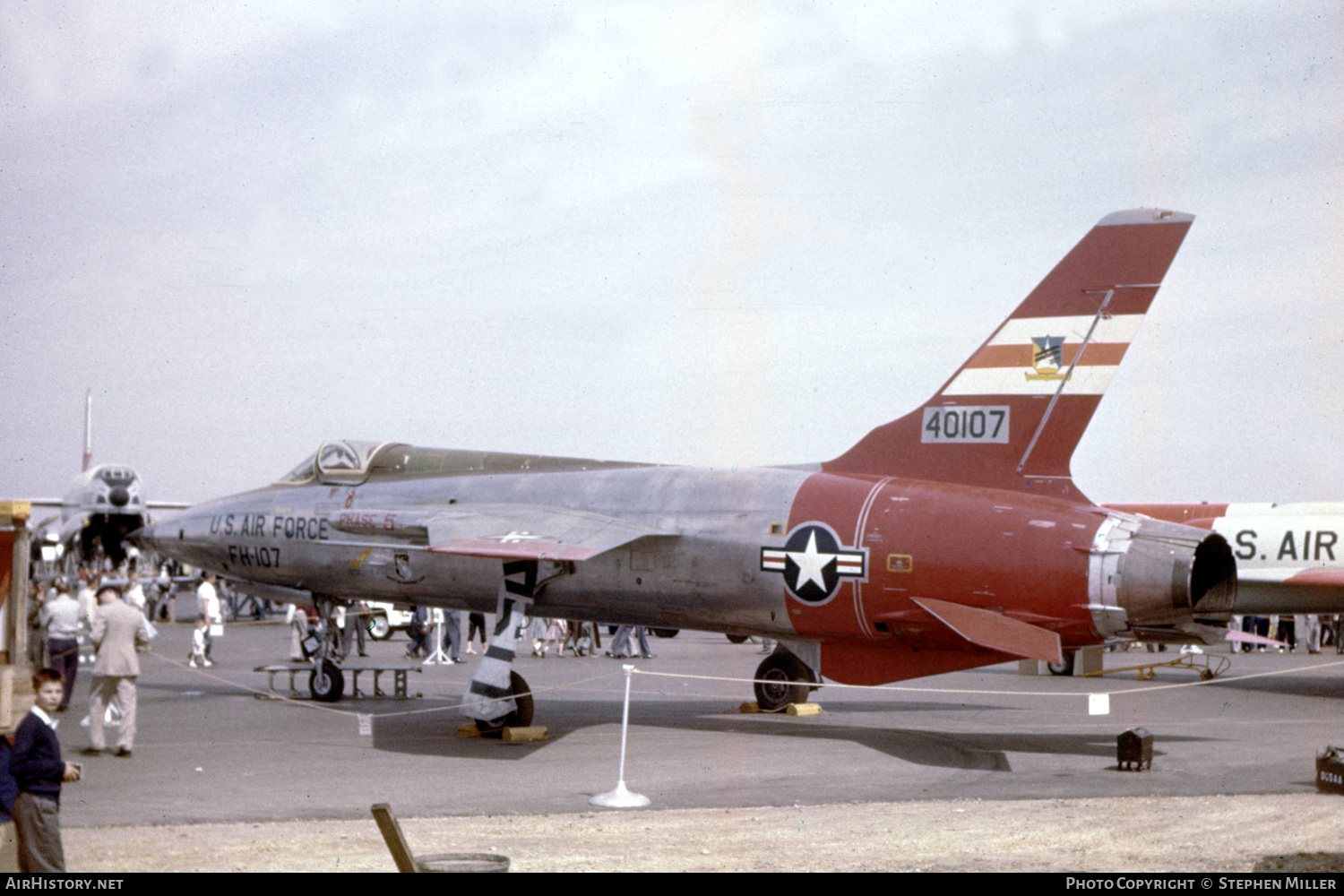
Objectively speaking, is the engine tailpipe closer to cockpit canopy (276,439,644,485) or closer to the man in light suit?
cockpit canopy (276,439,644,485)

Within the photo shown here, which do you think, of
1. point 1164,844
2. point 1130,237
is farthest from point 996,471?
point 1164,844

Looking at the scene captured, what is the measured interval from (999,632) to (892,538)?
1.66 metres

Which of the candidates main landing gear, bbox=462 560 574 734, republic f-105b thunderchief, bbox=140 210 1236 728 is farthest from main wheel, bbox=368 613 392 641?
main landing gear, bbox=462 560 574 734

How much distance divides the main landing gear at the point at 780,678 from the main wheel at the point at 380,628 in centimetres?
1830

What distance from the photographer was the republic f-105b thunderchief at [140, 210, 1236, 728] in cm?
1385

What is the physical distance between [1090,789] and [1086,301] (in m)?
5.76

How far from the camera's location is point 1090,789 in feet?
40.8

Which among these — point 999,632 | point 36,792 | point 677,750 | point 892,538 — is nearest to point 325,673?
point 677,750

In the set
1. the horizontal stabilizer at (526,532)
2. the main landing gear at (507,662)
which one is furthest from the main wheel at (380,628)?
the main landing gear at (507,662)

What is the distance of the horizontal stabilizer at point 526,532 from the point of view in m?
15.2

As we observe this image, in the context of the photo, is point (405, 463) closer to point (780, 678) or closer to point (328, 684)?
point (328, 684)

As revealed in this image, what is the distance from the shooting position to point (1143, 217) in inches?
588

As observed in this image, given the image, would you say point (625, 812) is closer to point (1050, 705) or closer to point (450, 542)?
point (450, 542)

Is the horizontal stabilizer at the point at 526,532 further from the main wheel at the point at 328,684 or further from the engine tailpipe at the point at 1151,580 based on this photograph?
the engine tailpipe at the point at 1151,580
